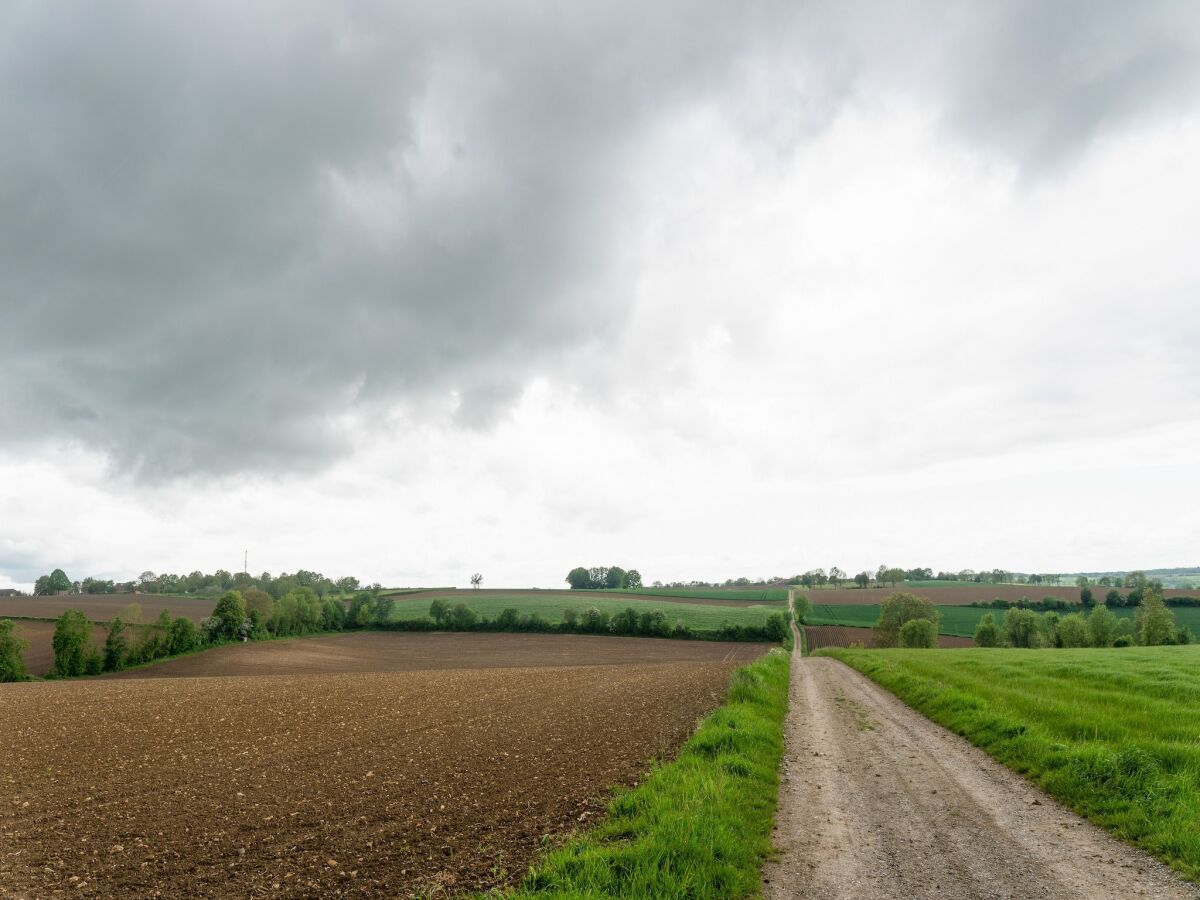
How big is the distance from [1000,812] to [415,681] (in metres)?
41.7

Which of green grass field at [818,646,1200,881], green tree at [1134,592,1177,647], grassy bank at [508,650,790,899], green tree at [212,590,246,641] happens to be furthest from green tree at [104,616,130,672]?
green tree at [1134,592,1177,647]

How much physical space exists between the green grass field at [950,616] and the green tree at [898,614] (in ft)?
79.4

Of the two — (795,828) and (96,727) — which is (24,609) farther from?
(795,828)

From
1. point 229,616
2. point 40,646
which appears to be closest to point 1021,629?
point 229,616

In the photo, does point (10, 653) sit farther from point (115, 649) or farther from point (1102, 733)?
point (1102, 733)

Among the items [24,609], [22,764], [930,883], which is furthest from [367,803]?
[24,609]

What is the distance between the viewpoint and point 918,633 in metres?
84.4

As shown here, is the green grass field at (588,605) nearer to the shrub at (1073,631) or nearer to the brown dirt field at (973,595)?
the brown dirt field at (973,595)

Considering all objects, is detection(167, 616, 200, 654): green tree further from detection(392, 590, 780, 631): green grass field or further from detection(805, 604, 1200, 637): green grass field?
detection(805, 604, 1200, 637): green grass field

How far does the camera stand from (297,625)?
120375 millimetres

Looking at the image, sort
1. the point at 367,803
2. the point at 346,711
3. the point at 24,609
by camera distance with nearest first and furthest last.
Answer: the point at 367,803
the point at 346,711
the point at 24,609

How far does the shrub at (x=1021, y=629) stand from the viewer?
92.7 m

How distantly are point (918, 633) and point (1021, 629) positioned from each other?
2211cm

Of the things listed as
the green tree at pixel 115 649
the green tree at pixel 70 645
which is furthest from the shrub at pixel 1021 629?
the green tree at pixel 70 645
